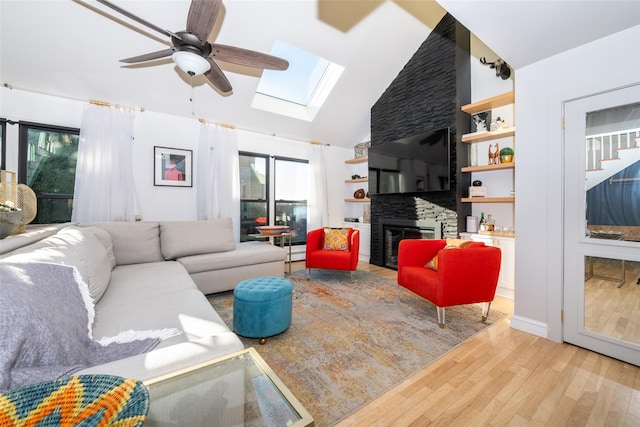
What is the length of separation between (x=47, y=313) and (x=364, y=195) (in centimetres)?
489

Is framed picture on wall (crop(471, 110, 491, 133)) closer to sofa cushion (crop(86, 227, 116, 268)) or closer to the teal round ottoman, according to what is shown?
the teal round ottoman

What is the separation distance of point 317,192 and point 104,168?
3.23 metres

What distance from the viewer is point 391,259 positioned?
14.9ft

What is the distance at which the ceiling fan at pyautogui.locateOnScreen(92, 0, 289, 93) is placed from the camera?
5.42 ft

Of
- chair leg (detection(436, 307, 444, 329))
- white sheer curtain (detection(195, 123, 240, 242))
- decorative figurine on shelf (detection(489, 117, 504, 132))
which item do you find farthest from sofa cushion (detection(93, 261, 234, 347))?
decorative figurine on shelf (detection(489, 117, 504, 132))

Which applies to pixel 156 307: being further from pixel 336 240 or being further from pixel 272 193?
pixel 272 193

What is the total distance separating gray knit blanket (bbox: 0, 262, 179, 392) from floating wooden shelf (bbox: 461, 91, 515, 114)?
4.04 m

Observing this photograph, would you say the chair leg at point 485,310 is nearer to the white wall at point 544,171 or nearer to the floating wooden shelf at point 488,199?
the white wall at point 544,171

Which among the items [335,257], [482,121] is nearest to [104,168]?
[335,257]

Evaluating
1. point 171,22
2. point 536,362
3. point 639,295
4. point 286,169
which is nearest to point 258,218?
point 286,169

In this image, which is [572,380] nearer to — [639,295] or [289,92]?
[639,295]

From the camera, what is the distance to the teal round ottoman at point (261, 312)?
2012 mm

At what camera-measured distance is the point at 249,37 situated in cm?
303

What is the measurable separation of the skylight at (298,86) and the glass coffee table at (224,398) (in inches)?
151
